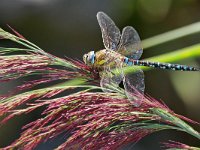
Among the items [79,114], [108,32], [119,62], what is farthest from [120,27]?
[79,114]

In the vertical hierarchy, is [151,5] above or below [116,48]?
above

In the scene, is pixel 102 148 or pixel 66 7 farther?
pixel 66 7

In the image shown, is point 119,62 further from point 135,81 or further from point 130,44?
point 130,44

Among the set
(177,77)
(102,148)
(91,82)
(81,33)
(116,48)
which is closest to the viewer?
(102,148)

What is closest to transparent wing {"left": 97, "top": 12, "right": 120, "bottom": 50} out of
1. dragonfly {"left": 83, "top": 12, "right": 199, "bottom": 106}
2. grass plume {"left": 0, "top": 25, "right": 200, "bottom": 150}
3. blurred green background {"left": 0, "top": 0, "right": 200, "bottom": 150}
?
dragonfly {"left": 83, "top": 12, "right": 199, "bottom": 106}

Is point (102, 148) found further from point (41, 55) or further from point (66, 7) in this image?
point (66, 7)

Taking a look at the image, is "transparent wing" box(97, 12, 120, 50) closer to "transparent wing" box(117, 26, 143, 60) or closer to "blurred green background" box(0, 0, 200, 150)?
"transparent wing" box(117, 26, 143, 60)

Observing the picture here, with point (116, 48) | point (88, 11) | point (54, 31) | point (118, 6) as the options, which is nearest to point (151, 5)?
point (118, 6)
